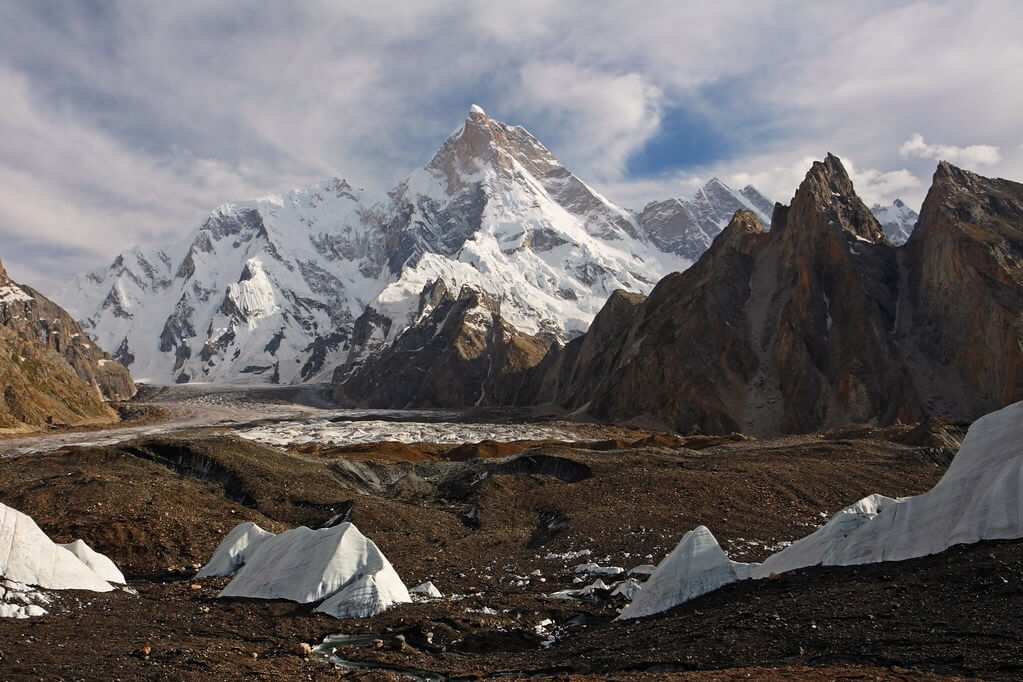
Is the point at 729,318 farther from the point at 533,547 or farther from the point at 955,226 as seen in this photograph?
the point at 533,547

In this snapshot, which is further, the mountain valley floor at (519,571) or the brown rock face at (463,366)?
the brown rock face at (463,366)

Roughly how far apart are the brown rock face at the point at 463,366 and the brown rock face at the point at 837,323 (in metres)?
65.1

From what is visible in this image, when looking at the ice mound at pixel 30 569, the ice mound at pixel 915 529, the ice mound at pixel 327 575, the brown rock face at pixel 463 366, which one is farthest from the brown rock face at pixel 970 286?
the brown rock face at pixel 463 366

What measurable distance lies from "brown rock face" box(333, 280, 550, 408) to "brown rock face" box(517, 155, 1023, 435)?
65117 millimetres

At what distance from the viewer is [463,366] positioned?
6781 inches

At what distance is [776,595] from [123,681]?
10.6 meters

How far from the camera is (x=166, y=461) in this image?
3550 centimetres

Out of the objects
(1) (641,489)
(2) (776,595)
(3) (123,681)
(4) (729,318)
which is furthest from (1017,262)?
(3) (123,681)

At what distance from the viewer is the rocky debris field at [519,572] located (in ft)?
37.6

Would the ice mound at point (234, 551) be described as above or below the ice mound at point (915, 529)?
below

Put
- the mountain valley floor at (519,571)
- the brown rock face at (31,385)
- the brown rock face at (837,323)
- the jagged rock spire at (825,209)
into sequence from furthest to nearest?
the brown rock face at (31,385) < the jagged rock spire at (825,209) < the brown rock face at (837,323) < the mountain valley floor at (519,571)

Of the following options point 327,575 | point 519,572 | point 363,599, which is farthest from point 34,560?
point 519,572

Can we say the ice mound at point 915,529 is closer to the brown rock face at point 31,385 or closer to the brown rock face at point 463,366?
the brown rock face at point 31,385

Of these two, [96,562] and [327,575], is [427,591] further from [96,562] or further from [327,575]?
[96,562]
